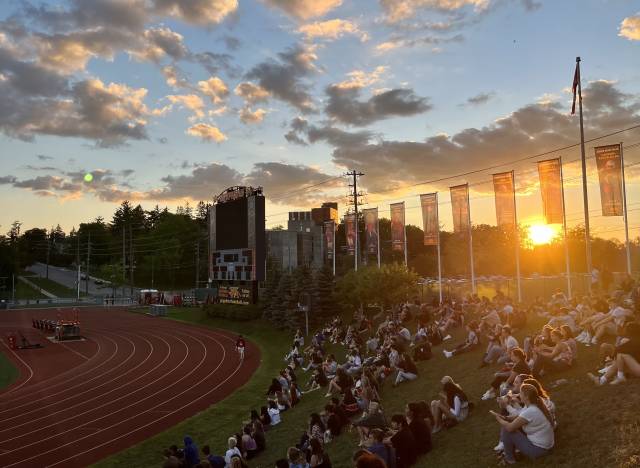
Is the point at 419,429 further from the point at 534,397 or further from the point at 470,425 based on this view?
the point at 534,397

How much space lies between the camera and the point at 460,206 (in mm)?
35250

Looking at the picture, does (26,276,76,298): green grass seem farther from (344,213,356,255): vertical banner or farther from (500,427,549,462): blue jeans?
(500,427,549,462): blue jeans

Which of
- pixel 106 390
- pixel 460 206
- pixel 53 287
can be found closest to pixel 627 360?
pixel 460 206

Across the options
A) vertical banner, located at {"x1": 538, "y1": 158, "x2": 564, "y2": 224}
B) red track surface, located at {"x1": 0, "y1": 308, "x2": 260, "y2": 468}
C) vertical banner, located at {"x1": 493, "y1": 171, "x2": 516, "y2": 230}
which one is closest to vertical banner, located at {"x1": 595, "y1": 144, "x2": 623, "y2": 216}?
vertical banner, located at {"x1": 538, "y1": 158, "x2": 564, "y2": 224}

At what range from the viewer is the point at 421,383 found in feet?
59.4

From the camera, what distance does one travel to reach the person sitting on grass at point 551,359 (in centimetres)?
1361

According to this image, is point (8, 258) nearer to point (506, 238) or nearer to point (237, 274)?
point (237, 274)

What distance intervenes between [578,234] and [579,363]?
87852mm

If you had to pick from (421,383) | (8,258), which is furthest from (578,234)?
(8,258)

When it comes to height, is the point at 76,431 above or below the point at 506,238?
below

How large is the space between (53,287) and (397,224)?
110 meters

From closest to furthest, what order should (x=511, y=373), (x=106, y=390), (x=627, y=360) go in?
1. (x=627, y=360)
2. (x=511, y=373)
3. (x=106, y=390)

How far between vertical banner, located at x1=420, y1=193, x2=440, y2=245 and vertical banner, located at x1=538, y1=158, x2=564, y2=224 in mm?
8705

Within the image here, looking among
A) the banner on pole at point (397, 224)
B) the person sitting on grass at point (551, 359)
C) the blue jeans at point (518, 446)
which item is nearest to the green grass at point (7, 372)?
the banner on pole at point (397, 224)
